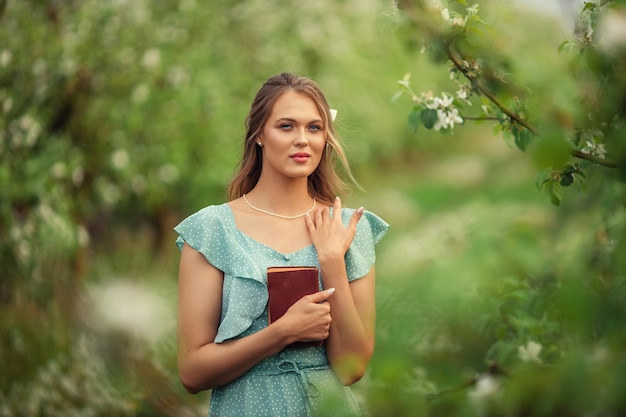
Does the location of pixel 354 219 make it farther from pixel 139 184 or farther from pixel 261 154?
pixel 139 184

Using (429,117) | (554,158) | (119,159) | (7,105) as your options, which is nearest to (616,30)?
(554,158)

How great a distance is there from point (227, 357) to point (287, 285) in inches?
10.3

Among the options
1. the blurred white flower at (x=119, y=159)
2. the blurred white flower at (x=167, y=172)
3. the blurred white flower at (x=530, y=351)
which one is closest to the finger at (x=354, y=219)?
the blurred white flower at (x=530, y=351)

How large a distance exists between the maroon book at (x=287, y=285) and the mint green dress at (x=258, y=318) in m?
0.07

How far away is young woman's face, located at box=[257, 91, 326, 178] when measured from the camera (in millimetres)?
2482

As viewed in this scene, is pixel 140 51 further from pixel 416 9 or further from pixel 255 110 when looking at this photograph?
pixel 416 9

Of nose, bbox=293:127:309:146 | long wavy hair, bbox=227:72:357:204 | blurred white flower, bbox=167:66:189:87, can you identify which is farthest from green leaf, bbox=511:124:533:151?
blurred white flower, bbox=167:66:189:87

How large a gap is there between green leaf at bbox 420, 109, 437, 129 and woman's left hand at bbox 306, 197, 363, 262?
0.46m

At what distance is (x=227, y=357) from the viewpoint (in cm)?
237

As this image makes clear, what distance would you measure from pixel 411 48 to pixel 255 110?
1.69 ft

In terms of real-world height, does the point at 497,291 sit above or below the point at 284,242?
above

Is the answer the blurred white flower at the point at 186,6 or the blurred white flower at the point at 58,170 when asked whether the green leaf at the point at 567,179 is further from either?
the blurred white flower at the point at 186,6

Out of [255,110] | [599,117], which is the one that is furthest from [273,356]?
[599,117]

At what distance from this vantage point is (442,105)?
A: 9.20 ft
